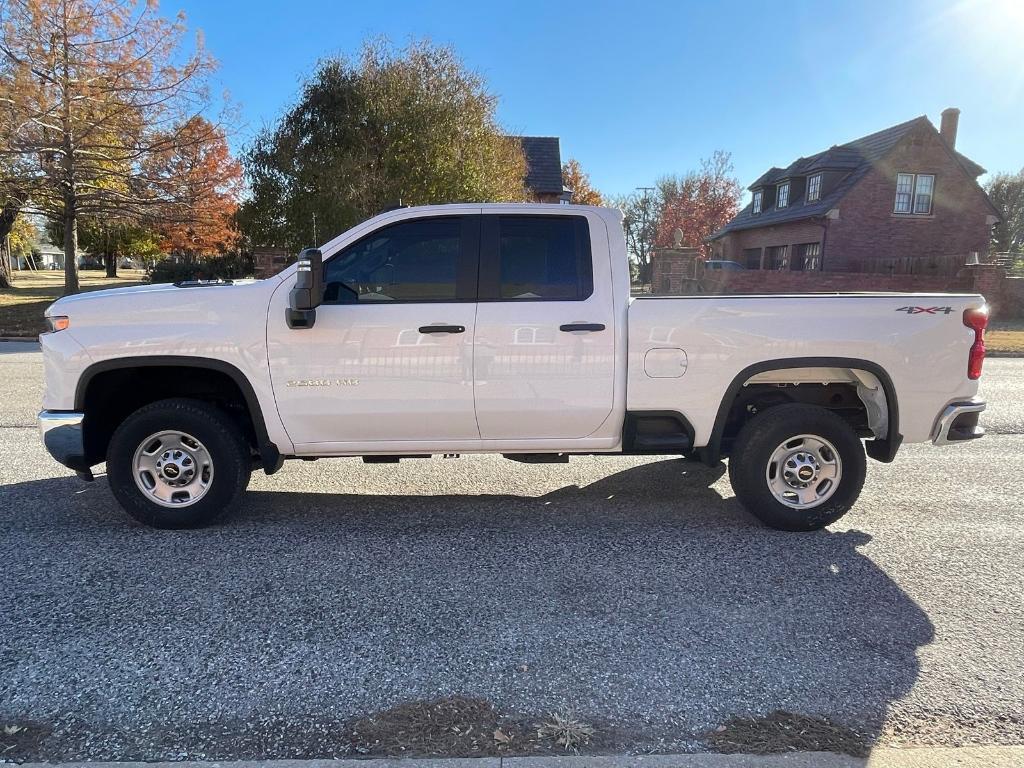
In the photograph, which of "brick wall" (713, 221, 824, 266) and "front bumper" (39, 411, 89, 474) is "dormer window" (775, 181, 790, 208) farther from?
"front bumper" (39, 411, 89, 474)

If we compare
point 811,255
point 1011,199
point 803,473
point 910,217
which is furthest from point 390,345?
point 1011,199

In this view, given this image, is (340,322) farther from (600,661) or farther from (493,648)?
(600,661)

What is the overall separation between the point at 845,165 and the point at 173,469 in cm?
3128

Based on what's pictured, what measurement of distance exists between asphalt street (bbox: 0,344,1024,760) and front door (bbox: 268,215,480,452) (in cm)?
78

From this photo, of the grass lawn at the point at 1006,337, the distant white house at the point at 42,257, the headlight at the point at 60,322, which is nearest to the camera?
the headlight at the point at 60,322

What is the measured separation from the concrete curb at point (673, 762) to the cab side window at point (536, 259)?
2.68 metres

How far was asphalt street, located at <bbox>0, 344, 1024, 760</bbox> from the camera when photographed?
8.48ft

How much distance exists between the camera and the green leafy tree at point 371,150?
55.9ft

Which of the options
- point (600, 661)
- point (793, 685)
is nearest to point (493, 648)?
point (600, 661)

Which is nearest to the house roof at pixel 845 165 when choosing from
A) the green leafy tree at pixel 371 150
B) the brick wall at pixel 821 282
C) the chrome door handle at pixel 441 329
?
the brick wall at pixel 821 282

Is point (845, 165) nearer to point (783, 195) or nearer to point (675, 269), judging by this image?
point (783, 195)

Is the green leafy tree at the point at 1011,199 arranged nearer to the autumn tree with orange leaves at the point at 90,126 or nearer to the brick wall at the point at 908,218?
the brick wall at the point at 908,218

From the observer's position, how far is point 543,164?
105ft

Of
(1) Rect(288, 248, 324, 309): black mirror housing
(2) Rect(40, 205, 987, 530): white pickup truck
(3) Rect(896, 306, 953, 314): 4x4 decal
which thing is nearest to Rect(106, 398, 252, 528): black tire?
(2) Rect(40, 205, 987, 530): white pickup truck
